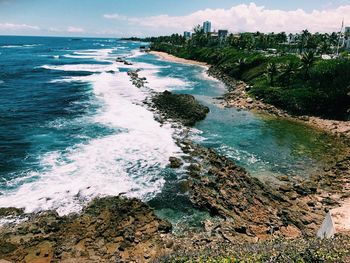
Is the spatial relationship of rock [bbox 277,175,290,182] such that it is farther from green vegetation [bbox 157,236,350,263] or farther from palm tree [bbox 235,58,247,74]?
palm tree [bbox 235,58,247,74]

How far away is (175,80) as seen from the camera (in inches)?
3300

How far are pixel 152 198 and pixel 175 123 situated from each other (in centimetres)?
2111

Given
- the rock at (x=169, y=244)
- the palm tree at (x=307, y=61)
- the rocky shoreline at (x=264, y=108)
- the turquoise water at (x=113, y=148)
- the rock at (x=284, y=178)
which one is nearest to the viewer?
the rock at (x=169, y=244)

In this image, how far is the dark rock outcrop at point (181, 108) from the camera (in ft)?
156

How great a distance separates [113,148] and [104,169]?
545 cm

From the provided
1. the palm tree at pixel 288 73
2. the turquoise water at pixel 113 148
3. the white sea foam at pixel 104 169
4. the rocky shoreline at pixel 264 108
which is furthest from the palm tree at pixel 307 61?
the white sea foam at pixel 104 169

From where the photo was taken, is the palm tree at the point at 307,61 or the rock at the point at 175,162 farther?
the palm tree at the point at 307,61

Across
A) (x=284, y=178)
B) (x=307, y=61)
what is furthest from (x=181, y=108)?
(x=307, y=61)

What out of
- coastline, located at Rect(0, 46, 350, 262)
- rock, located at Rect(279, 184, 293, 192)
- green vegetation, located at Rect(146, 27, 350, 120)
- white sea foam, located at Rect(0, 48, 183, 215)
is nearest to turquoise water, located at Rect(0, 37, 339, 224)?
white sea foam, located at Rect(0, 48, 183, 215)

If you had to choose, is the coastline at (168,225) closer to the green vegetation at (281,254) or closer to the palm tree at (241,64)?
the green vegetation at (281,254)

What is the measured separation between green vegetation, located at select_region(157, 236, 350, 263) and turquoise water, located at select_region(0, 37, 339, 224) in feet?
26.9

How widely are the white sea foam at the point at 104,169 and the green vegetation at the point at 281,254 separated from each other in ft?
38.1

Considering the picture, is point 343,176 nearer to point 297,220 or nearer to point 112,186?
point 297,220

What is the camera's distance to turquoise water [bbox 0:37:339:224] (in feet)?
83.6
